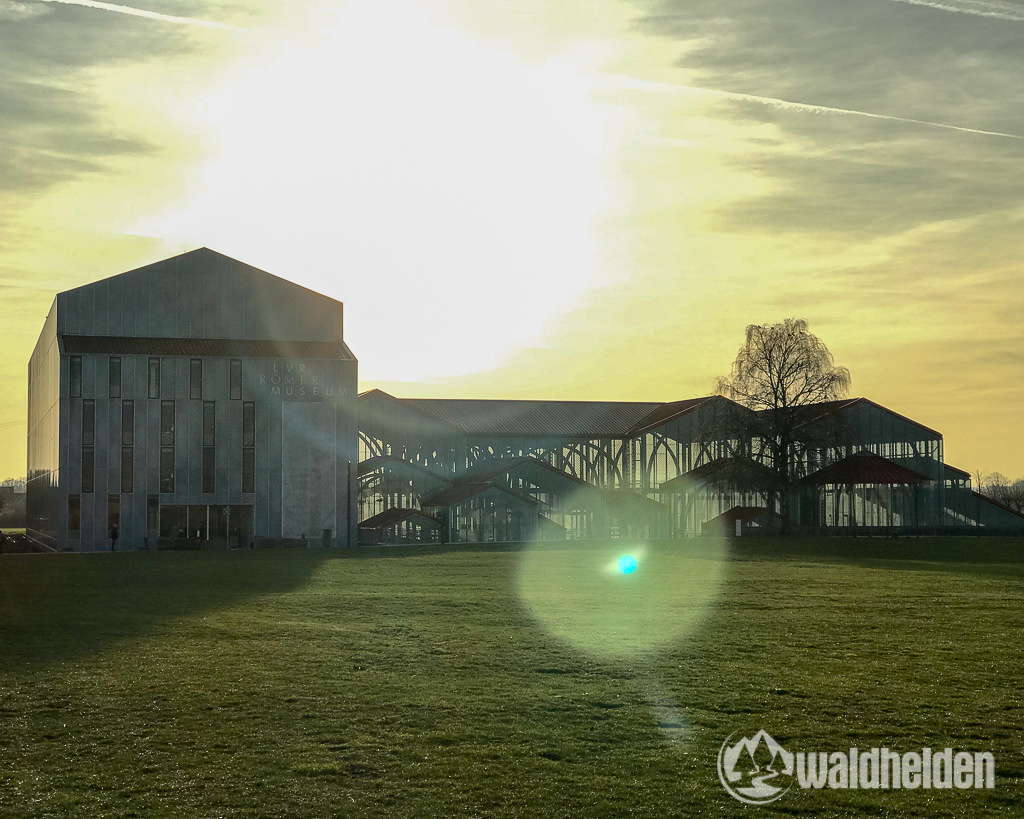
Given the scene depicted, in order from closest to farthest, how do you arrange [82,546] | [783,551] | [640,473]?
[783,551]
[82,546]
[640,473]

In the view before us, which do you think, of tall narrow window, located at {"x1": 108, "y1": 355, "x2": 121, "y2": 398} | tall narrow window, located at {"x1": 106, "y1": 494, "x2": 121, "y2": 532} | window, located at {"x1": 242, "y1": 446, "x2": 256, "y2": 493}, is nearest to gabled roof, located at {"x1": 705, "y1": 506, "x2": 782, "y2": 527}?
window, located at {"x1": 242, "y1": 446, "x2": 256, "y2": 493}

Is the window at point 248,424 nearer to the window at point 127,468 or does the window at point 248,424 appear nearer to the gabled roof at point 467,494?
the window at point 127,468

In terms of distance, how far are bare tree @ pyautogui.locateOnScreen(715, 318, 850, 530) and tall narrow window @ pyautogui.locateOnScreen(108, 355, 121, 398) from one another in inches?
1653

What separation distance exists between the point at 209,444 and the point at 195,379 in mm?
4106

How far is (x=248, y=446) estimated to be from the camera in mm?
73438

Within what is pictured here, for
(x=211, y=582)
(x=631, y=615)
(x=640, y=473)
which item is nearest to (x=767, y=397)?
(x=640, y=473)

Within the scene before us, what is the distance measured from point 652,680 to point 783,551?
46.9m

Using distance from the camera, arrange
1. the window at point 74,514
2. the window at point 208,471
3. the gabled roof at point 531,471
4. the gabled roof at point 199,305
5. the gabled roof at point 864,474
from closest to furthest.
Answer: the window at point 74,514, the window at point 208,471, the gabled roof at point 199,305, the gabled roof at point 531,471, the gabled roof at point 864,474

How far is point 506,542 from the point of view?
81.2 meters

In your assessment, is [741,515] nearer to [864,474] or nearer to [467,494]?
[864,474]

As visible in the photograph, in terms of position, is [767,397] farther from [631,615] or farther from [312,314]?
[631,615]

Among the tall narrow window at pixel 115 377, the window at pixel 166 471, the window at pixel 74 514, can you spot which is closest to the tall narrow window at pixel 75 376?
the tall narrow window at pixel 115 377

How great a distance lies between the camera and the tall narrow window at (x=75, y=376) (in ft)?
231

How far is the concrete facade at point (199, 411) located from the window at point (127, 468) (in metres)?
0.09
